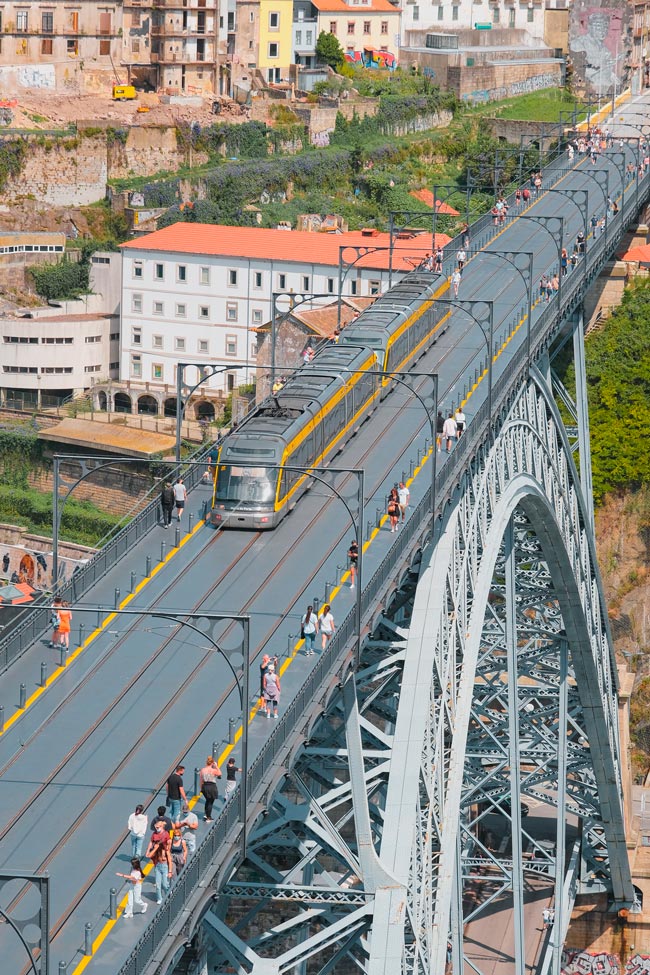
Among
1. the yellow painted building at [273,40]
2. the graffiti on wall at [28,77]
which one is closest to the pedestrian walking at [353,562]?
the graffiti on wall at [28,77]

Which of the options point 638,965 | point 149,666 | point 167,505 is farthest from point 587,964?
point 149,666

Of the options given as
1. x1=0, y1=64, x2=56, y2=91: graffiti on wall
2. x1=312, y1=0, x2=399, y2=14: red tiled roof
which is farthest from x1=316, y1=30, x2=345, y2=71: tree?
x1=0, y1=64, x2=56, y2=91: graffiti on wall

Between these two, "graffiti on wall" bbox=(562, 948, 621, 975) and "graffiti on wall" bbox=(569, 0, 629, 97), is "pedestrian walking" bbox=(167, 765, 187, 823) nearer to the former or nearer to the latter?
"graffiti on wall" bbox=(562, 948, 621, 975)

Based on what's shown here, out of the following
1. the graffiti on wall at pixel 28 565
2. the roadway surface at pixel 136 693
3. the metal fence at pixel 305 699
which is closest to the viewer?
the metal fence at pixel 305 699

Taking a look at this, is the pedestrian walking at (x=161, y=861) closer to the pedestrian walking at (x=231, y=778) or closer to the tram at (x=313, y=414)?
the pedestrian walking at (x=231, y=778)

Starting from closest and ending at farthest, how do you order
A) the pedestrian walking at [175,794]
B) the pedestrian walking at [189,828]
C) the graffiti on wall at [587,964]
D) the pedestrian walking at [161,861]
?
the pedestrian walking at [161,861] → the pedestrian walking at [189,828] → the pedestrian walking at [175,794] → the graffiti on wall at [587,964]

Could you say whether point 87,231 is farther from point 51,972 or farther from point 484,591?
point 51,972

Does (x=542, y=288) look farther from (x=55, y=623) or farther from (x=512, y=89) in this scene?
(x=512, y=89)
